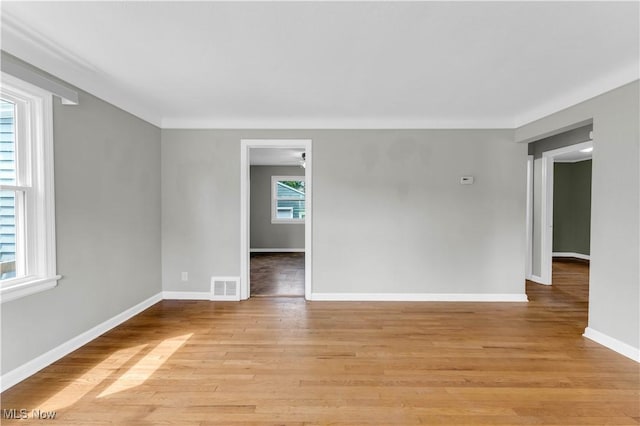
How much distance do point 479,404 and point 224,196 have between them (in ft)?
11.3

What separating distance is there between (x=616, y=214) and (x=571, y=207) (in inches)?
236

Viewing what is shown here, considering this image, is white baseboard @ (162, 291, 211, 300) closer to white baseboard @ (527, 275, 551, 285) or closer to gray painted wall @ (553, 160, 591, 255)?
white baseboard @ (527, 275, 551, 285)

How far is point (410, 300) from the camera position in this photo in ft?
13.3

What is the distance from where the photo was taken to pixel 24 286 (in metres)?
2.17

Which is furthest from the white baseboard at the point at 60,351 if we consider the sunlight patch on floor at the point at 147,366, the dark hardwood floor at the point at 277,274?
the dark hardwood floor at the point at 277,274

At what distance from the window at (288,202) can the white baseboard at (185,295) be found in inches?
182

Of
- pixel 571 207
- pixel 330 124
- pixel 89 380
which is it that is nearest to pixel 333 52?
pixel 330 124

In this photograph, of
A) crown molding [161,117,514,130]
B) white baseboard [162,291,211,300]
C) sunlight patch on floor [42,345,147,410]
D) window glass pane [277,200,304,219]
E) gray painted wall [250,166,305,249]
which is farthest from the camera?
window glass pane [277,200,304,219]

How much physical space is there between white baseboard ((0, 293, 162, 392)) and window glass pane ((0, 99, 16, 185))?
132 cm

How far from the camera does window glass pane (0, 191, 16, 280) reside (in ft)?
7.13

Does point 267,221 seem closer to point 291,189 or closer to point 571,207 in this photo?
point 291,189

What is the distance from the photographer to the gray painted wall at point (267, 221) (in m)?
8.59

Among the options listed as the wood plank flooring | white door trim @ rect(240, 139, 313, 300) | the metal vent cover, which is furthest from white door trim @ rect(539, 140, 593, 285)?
the metal vent cover

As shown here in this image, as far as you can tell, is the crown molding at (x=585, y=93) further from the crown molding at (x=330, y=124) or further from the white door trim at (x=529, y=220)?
the white door trim at (x=529, y=220)
